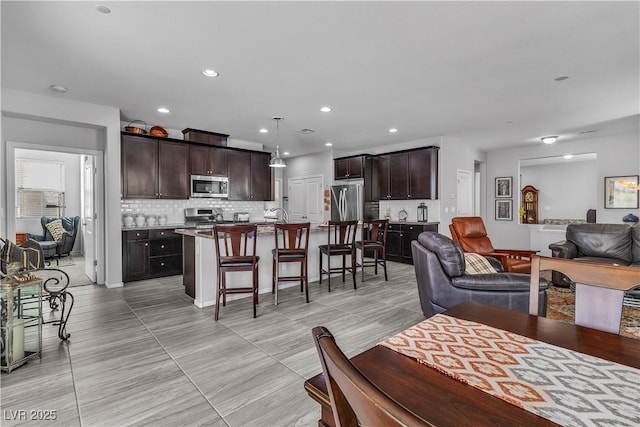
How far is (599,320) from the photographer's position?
1.25 m

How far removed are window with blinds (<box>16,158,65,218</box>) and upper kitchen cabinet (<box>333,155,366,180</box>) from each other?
6.97 metres

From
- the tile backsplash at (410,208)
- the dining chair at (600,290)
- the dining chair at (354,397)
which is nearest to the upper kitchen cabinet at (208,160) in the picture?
the tile backsplash at (410,208)

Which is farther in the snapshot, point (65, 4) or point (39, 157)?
point (39, 157)

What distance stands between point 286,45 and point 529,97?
342 centimetres

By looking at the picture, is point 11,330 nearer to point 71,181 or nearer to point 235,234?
point 235,234

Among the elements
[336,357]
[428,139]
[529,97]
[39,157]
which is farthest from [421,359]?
[39,157]

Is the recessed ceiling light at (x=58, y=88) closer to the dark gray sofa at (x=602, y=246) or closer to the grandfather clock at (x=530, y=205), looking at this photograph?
the dark gray sofa at (x=602, y=246)

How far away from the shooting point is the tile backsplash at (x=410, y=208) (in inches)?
269

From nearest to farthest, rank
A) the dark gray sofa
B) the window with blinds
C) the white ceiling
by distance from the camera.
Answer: the white ceiling, the dark gray sofa, the window with blinds

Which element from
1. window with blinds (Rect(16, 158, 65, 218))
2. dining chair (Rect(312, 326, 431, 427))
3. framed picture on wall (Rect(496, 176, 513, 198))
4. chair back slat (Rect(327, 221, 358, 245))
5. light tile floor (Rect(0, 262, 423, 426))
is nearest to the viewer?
dining chair (Rect(312, 326, 431, 427))

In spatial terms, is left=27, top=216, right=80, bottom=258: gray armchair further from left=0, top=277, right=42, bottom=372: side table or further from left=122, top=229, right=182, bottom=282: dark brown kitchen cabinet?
left=0, top=277, right=42, bottom=372: side table

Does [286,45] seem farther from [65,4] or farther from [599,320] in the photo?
[599,320]

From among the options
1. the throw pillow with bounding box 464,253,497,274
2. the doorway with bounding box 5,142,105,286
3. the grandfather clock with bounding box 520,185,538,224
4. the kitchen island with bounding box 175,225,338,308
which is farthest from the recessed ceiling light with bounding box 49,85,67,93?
the grandfather clock with bounding box 520,185,538,224

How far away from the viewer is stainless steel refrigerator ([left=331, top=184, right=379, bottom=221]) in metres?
7.39
